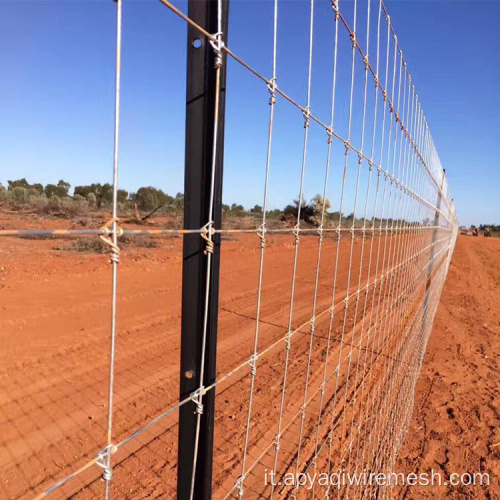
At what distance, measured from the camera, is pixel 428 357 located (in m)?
5.87

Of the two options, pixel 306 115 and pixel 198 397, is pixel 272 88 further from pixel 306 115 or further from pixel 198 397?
pixel 198 397

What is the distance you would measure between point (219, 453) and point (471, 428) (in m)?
2.68

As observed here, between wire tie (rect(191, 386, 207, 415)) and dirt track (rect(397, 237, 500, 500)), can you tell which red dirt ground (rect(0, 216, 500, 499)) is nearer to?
dirt track (rect(397, 237, 500, 500))

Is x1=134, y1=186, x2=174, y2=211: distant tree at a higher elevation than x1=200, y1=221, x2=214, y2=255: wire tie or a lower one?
higher

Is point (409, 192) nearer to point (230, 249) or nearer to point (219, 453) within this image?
point (219, 453)

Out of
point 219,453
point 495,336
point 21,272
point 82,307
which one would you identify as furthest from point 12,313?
point 495,336

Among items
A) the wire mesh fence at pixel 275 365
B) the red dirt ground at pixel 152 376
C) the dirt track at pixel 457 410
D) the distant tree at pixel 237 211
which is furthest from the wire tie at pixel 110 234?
the distant tree at pixel 237 211

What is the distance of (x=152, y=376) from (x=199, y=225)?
138 inches

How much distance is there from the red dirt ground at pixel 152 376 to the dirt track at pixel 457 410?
22mm

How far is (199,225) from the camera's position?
104 cm

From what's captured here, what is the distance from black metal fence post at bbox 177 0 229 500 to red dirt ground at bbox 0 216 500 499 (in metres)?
1.53

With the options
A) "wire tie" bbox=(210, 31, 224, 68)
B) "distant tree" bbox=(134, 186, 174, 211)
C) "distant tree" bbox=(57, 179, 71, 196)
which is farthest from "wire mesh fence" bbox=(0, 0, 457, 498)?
"distant tree" bbox=(57, 179, 71, 196)

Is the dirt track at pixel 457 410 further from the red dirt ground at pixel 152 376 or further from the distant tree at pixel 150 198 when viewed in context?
the distant tree at pixel 150 198

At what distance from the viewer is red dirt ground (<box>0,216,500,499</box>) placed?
9.08 feet
